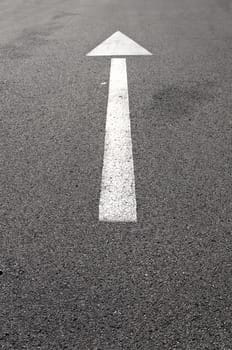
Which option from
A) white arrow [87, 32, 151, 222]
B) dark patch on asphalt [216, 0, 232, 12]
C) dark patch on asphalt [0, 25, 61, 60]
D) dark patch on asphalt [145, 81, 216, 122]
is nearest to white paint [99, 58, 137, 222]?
white arrow [87, 32, 151, 222]

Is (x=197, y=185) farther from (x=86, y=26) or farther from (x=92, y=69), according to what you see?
(x=86, y=26)

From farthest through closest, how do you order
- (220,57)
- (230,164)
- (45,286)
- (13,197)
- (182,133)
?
(220,57) → (182,133) → (230,164) → (13,197) → (45,286)

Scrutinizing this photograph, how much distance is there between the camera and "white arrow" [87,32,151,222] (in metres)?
3.36

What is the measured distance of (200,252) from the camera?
296cm

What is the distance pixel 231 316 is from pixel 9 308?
3.81 feet

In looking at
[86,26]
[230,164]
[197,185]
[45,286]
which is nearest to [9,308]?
[45,286]

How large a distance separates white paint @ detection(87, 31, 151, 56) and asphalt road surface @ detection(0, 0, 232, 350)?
0.78 ft

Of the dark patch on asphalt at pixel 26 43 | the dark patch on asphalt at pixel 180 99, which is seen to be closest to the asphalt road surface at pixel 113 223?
the dark patch on asphalt at pixel 180 99

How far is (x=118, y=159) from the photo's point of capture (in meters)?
4.04

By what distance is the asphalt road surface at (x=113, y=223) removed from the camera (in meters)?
2.47

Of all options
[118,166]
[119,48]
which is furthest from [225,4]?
[118,166]

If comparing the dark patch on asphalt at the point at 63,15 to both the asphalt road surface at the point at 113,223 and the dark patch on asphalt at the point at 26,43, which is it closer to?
the dark patch on asphalt at the point at 26,43

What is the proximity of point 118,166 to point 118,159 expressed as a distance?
0.12m

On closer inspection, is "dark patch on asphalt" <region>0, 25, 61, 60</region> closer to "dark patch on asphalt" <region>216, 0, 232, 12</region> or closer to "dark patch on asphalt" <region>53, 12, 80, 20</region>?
"dark patch on asphalt" <region>53, 12, 80, 20</region>
